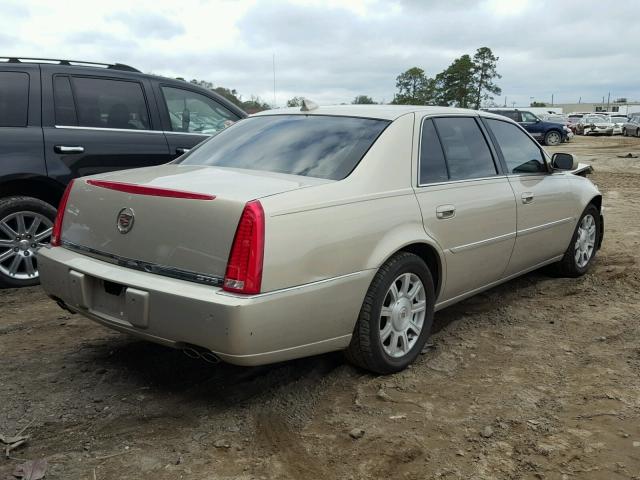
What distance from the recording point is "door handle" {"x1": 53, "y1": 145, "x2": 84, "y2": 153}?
5025mm

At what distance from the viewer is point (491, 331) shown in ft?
13.9

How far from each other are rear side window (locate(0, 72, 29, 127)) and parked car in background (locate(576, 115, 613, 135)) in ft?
130

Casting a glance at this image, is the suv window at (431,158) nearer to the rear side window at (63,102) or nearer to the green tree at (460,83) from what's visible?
the rear side window at (63,102)

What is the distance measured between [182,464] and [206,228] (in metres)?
1.01

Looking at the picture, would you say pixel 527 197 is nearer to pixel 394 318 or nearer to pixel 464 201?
pixel 464 201

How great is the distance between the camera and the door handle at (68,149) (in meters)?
5.03

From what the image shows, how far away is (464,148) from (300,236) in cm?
181

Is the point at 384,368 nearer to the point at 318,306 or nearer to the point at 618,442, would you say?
the point at 318,306

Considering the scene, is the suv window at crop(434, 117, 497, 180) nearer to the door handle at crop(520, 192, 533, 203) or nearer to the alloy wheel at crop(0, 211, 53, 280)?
the door handle at crop(520, 192, 533, 203)

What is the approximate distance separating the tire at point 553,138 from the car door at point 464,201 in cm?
2748

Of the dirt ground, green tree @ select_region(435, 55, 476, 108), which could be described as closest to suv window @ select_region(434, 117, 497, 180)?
the dirt ground

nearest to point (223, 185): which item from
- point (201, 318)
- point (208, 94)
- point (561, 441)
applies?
point (201, 318)

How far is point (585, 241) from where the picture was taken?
563 cm

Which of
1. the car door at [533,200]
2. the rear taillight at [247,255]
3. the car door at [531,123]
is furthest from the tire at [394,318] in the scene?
the car door at [531,123]
